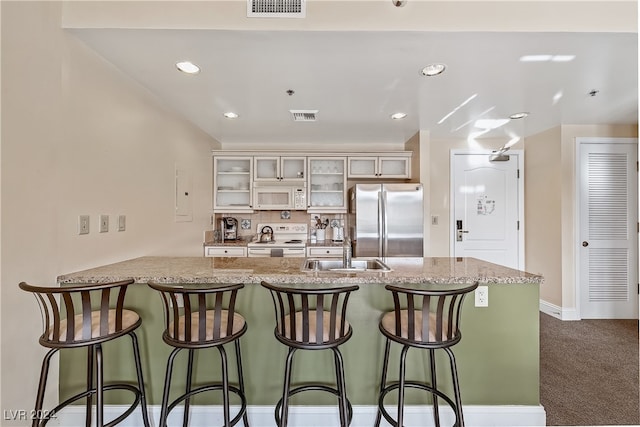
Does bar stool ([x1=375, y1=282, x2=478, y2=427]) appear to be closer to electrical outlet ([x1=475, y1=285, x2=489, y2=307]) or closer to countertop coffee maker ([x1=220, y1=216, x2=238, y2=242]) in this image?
electrical outlet ([x1=475, y1=285, x2=489, y2=307])

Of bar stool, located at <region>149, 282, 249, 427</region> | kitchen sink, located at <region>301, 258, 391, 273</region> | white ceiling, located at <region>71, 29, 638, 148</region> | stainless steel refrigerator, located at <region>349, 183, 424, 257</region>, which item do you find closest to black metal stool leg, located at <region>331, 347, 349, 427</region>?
bar stool, located at <region>149, 282, 249, 427</region>

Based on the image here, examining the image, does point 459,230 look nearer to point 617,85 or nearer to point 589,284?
point 589,284

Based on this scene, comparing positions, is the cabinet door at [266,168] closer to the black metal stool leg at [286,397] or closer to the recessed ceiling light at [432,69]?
the recessed ceiling light at [432,69]

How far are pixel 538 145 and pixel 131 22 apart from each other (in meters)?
4.36

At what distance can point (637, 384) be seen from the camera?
221 centimetres

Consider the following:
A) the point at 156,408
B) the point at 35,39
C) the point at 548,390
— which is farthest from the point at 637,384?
the point at 35,39

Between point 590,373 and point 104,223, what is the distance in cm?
367

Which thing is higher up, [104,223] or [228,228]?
[104,223]

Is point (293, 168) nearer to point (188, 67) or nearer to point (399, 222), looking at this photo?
point (399, 222)

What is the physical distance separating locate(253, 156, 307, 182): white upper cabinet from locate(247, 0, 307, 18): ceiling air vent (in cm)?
252

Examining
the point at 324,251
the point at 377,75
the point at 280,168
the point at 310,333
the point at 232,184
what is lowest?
the point at 310,333

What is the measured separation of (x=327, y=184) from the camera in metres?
4.26

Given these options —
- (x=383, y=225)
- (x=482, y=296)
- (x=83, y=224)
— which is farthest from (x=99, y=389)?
(x=383, y=225)

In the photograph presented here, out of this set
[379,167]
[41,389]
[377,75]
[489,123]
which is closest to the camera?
[41,389]
